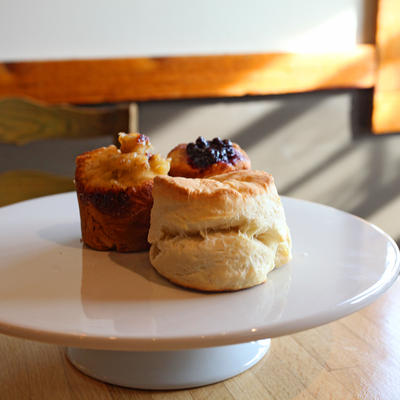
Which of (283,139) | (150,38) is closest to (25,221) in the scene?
(150,38)

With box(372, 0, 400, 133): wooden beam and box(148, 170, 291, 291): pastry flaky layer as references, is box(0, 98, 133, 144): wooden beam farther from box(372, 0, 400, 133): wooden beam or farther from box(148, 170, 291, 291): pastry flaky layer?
box(372, 0, 400, 133): wooden beam

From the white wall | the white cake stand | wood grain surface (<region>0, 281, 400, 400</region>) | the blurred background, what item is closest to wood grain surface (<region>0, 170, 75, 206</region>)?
the blurred background

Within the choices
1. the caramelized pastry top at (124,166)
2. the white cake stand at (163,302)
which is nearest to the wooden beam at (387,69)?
the white cake stand at (163,302)

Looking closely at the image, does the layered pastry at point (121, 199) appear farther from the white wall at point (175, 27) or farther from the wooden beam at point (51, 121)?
the white wall at point (175, 27)

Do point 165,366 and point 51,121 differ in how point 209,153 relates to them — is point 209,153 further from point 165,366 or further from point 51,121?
point 51,121

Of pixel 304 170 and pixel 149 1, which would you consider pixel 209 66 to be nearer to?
pixel 149 1

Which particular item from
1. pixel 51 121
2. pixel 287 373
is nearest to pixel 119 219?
pixel 287 373
